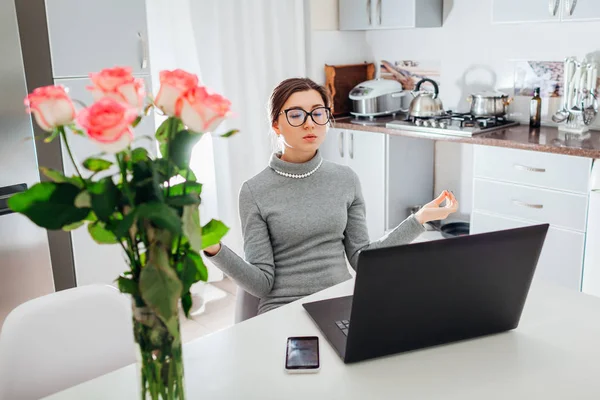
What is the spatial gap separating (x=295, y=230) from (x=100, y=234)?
3.06ft

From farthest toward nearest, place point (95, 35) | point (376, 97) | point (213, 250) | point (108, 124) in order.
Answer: point (376, 97)
point (95, 35)
point (213, 250)
point (108, 124)

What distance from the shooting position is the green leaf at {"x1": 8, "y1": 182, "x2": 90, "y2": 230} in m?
0.82

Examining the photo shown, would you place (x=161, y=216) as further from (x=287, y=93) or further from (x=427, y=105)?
(x=427, y=105)

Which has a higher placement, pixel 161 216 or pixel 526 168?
pixel 161 216

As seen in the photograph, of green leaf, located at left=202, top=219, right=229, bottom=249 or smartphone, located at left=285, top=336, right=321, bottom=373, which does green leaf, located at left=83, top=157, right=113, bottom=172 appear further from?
smartphone, located at left=285, top=336, right=321, bottom=373

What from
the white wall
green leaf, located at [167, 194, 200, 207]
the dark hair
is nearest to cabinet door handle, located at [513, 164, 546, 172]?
the white wall

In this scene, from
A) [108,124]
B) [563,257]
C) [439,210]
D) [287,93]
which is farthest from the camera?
[563,257]

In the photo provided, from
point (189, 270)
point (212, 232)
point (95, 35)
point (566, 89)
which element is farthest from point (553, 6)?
point (189, 270)

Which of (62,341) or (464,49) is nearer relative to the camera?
(62,341)

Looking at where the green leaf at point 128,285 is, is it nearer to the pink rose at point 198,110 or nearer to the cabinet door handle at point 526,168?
the pink rose at point 198,110

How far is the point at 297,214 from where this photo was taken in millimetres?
1771

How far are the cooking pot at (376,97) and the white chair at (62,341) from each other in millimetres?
2630

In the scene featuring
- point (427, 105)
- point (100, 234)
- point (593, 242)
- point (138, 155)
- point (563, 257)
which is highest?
point (138, 155)

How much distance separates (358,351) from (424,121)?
8.07ft
